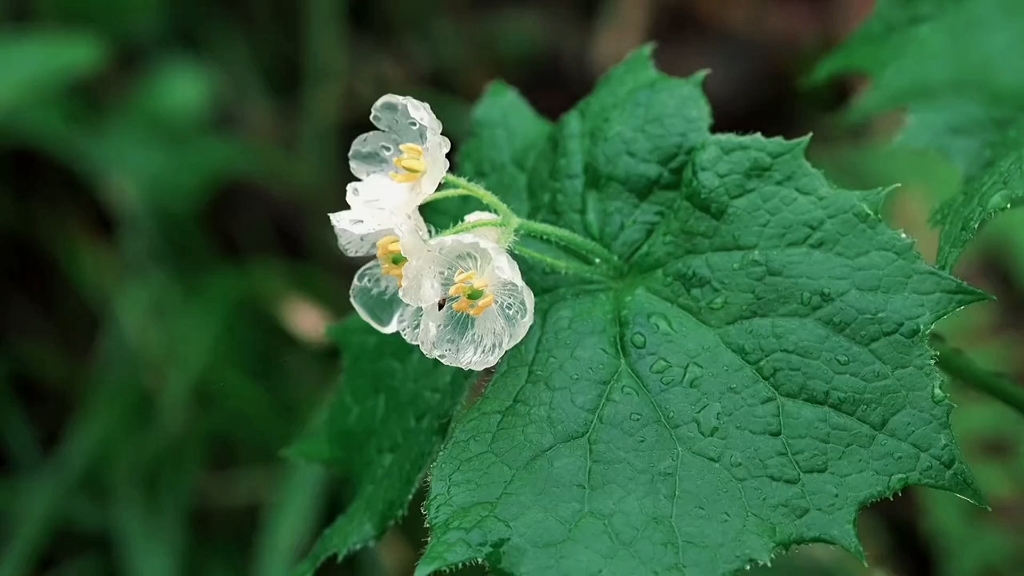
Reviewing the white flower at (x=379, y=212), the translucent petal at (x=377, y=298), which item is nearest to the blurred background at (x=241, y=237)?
the translucent petal at (x=377, y=298)

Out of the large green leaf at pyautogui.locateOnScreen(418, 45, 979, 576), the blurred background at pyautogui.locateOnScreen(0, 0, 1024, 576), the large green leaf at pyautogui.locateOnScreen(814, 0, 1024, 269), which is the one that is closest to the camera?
the large green leaf at pyautogui.locateOnScreen(418, 45, 979, 576)

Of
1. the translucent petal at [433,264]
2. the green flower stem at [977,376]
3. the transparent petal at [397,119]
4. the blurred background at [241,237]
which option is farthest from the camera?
the blurred background at [241,237]

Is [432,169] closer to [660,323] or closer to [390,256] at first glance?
[390,256]

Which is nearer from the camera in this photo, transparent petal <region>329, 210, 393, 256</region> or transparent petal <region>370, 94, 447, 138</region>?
transparent petal <region>329, 210, 393, 256</region>

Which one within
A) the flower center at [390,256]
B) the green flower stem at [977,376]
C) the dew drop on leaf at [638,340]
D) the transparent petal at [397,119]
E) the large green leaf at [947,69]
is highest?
the large green leaf at [947,69]

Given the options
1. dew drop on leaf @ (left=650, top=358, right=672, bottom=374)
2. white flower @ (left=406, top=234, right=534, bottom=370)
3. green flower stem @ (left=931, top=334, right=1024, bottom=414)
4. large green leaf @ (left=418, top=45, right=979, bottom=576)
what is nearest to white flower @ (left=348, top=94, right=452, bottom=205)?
white flower @ (left=406, top=234, right=534, bottom=370)

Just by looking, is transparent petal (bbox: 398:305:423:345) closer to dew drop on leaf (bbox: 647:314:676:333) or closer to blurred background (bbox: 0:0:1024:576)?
dew drop on leaf (bbox: 647:314:676:333)

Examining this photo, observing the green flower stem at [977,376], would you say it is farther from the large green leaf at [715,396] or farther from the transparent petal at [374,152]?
the transparent petal at [374,152]
